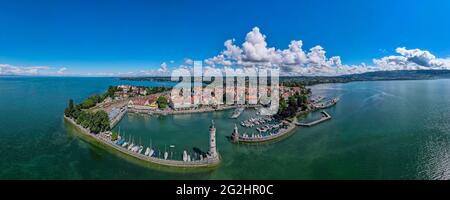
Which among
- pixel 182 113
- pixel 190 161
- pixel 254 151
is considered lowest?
pixel 254 151

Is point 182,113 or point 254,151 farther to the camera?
point 182,113

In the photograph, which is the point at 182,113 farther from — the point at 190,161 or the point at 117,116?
the point at 190,161

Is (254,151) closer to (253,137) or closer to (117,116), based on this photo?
(253,137)

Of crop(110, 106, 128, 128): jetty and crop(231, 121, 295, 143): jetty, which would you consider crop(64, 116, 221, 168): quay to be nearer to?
crop(231, 121, 295, 143): jetty

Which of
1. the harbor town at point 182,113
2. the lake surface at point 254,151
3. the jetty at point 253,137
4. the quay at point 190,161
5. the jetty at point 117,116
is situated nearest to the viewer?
the lake surface at point 254,151

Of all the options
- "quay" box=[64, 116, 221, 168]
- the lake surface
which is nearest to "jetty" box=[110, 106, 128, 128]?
the lake surface

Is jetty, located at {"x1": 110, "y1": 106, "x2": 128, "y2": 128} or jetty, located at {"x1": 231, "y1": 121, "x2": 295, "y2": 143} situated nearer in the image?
jetty, located at {"x1": 231, "y1": 121, "x2": 295, "y2": 143}

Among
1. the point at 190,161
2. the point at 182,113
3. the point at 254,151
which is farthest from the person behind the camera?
the point at 182,113

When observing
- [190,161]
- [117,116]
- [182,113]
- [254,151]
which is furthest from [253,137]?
[117,116]

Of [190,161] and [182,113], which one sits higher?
[182,113]

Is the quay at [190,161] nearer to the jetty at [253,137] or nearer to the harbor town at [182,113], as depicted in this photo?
the harbor town at [182,113]

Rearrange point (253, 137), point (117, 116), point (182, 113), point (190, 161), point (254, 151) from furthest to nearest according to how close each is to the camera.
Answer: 1. point (182, 113)
2. point (117, 116)
3. point (253, 137)
4. point (254, 151)
5. point (190, 161)

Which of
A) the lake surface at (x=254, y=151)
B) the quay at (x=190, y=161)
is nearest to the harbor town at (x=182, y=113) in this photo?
the quay at (x=190, y=161)
